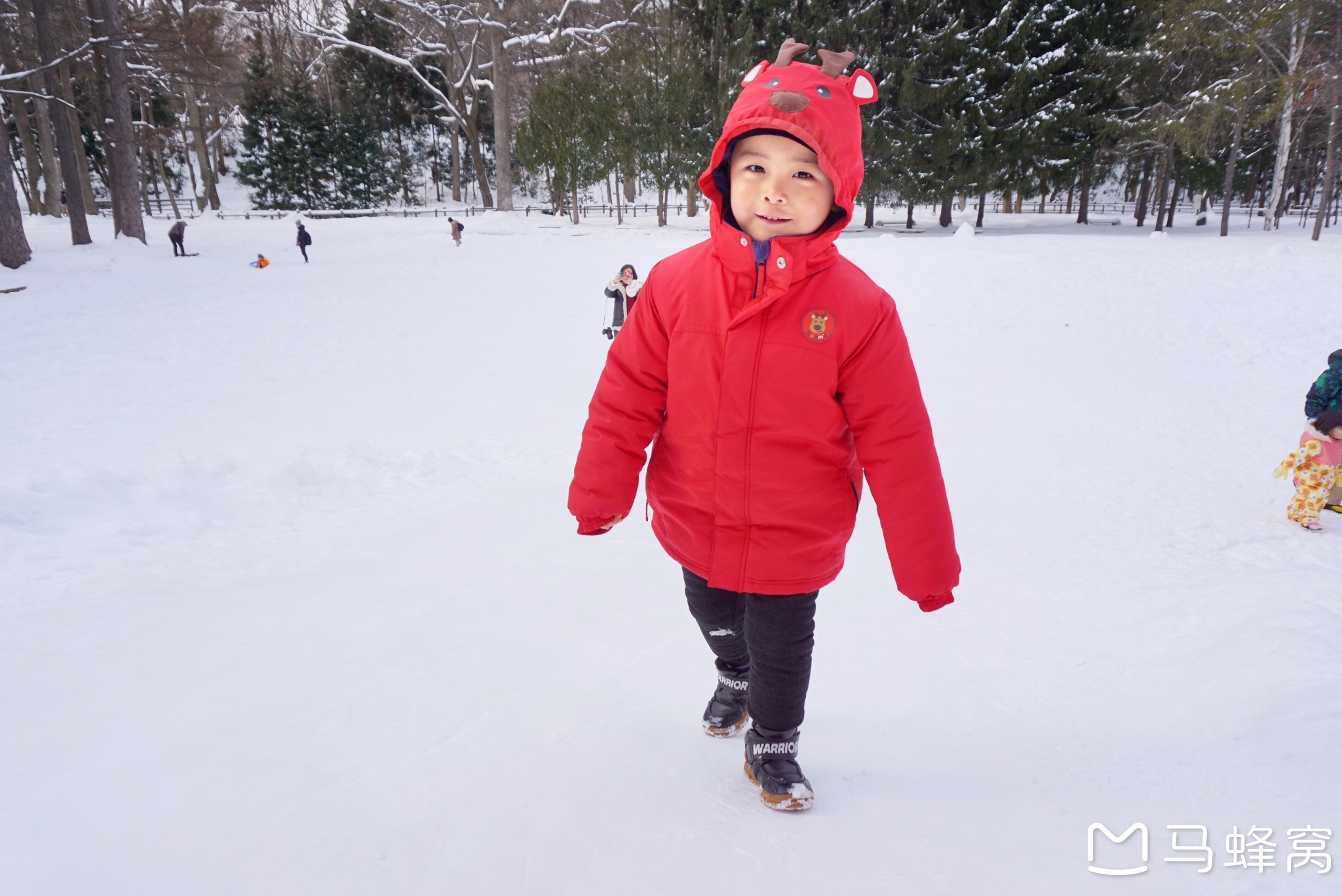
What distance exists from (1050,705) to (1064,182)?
84.2 ft

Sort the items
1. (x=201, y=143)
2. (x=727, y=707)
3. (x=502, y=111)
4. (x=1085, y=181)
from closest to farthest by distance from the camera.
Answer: (x=727, y=707) < (x=1085, y=181) < (x=502, y=111) < (x=201, y=143)

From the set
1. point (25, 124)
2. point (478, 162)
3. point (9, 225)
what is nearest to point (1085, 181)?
point (478, 162)

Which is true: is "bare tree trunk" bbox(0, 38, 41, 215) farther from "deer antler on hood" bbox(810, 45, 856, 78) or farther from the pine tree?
"deer antler on hood" bbox(810, 45, 856, 78)

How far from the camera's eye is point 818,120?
5.82 ft

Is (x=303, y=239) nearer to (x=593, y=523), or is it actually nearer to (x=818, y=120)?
(x=593, y=523)

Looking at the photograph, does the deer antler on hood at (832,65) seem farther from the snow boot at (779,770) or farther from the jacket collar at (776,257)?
the snow boot at (779,770)

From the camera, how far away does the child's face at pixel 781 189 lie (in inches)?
71.9

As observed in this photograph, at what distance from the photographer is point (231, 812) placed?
1.77 m

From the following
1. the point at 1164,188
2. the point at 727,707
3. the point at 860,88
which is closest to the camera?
the point at 860,88

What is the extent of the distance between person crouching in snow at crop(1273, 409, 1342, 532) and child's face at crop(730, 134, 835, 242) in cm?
467

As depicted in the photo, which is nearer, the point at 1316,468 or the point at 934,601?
the point at 934,601

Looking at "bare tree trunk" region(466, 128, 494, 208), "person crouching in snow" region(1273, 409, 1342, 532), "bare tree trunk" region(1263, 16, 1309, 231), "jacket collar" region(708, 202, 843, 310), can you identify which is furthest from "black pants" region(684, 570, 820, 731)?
"bare tree trunk" region(466, 128, 494, 208)

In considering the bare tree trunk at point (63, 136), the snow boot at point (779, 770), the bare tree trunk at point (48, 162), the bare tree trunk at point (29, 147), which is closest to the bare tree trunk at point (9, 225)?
the bare tree trunk at point (63, 136)

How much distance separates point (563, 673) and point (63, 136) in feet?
76.6
